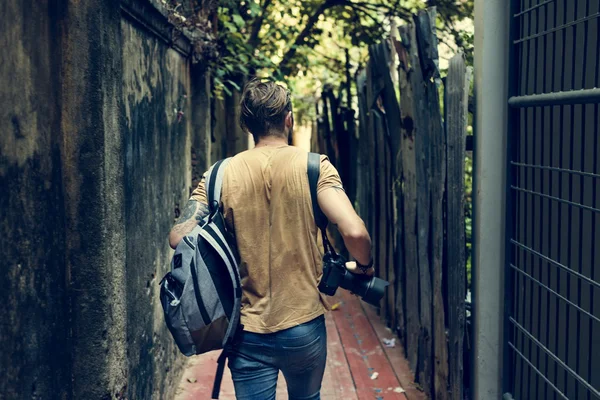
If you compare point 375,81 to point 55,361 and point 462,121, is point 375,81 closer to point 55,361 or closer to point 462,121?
point 462,121

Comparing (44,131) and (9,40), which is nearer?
(9,40)

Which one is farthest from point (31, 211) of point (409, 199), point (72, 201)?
point (409, 199)

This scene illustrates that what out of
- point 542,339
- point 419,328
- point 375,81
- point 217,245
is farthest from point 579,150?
point 375,81

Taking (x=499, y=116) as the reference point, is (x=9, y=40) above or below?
Answer: above

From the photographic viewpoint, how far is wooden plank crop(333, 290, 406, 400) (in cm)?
504

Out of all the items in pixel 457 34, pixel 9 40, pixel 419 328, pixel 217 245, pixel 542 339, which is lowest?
pixel 419 328

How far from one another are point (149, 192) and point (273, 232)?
1.55 meters

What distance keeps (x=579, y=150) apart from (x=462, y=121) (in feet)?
3.03

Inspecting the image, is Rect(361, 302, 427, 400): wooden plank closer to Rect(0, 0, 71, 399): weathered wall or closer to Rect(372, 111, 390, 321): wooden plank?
Rect(372, 111, 390, 321): wooden plank

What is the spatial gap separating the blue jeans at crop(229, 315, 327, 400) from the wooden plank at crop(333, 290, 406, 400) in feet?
6.96

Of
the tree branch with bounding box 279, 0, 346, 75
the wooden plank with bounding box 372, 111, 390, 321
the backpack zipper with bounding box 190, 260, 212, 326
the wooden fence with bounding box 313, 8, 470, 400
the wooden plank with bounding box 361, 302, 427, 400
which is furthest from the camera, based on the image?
the tree branch with bounding box 279, 0, 346, 75

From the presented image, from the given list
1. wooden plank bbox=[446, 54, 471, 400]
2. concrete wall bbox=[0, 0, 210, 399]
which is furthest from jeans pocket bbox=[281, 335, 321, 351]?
wooden plank bbox=[446, 54, 471, 400]

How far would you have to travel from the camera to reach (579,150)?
2.88 meters

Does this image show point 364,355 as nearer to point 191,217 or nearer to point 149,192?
point 149,192
